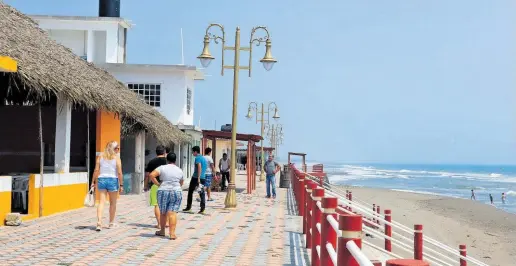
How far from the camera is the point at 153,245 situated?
9508 mm

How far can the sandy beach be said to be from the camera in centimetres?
2089

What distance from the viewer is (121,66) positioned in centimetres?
2805

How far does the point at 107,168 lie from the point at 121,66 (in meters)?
17.9

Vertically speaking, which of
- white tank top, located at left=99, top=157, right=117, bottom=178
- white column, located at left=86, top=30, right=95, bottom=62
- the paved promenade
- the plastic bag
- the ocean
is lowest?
the ocean

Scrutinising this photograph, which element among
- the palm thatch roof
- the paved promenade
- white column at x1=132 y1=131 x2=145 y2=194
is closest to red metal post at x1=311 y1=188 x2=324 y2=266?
the paved promenade

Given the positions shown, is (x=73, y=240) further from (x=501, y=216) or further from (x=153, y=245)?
(x=501, y=216)

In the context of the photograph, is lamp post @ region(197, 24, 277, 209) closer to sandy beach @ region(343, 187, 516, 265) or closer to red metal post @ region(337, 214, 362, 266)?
sandy beach @ region(343, 187, 516, 265)

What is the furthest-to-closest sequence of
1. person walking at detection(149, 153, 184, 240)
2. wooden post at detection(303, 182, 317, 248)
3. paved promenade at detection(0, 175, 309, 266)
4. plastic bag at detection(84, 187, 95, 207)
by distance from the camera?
plastic bag at detection(84, 187, 95, 207)
person walking at detection(149, 153, 184, 240)
wooden post at detection(303, 182, 317, 248)
paved promenade at detection(0, 175, 309, 266)

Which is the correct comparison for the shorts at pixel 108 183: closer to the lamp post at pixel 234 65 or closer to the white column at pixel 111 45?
the lamp post at pixel 234 65

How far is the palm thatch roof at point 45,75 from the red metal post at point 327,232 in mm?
7308

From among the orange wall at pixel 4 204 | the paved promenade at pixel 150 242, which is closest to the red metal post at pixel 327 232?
the paved promenade at pixel 150 242

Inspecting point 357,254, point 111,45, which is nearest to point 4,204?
point 357,254

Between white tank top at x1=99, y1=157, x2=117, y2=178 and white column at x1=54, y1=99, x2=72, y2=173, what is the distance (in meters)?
4.44

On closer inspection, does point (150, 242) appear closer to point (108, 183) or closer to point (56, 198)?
point (108, 183)
